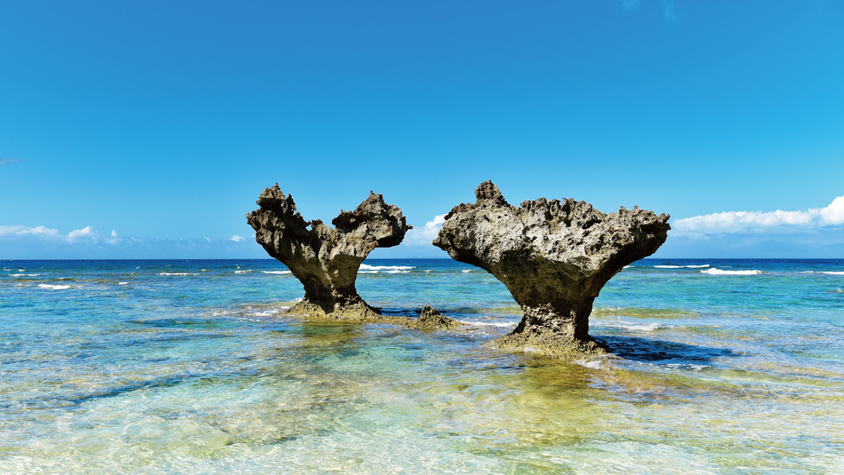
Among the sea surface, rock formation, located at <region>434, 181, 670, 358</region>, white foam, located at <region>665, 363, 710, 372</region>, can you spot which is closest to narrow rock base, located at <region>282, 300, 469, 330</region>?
the sea surface

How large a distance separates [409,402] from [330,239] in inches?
391

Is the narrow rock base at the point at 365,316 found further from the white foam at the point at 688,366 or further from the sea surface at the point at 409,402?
the white foam at the point at 688,366

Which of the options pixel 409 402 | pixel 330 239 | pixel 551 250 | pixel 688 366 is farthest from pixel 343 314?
pixel 688 366

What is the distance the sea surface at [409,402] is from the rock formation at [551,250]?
35.4 inches

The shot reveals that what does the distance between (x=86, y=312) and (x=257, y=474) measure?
56.4 ft

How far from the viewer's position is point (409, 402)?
7.11 metres

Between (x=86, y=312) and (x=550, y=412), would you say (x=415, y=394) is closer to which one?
(x=550, y=412)

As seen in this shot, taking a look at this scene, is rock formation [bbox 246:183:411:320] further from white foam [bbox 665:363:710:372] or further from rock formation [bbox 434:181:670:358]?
Answer: white foam [bbox 665:363:710:372]

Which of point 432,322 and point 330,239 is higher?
point 330,239

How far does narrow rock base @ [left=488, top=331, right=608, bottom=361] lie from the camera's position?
1000cm

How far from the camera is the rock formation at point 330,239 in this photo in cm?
1612

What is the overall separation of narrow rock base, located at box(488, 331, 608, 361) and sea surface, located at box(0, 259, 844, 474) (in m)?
0.46

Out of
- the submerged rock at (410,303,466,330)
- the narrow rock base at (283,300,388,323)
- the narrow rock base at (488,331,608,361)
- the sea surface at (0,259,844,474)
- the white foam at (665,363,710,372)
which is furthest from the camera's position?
the narrow rock base at (283,300,388,323)

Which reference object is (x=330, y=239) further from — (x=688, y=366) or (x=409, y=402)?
(x=688, y=366)
